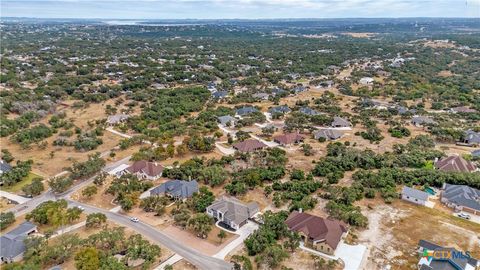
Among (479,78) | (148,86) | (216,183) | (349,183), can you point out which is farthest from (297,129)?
(479,78)

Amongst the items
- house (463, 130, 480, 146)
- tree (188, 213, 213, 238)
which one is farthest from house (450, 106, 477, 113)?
tree (188, 213, 213, 238)

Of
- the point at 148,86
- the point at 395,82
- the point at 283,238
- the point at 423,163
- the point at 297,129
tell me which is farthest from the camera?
the point at 395,82

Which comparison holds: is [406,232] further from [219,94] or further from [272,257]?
[219,94]

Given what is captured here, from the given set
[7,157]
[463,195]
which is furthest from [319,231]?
[7,157]

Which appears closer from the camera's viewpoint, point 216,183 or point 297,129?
point 216,183

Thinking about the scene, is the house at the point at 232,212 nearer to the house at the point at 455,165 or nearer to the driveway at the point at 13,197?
the driveway at the point at 13,197

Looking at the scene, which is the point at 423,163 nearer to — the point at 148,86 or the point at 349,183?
the point at 349,183

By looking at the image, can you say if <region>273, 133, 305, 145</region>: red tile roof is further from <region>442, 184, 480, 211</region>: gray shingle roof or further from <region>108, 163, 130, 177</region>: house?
<region>108, 163, 130, 177</region>: house
